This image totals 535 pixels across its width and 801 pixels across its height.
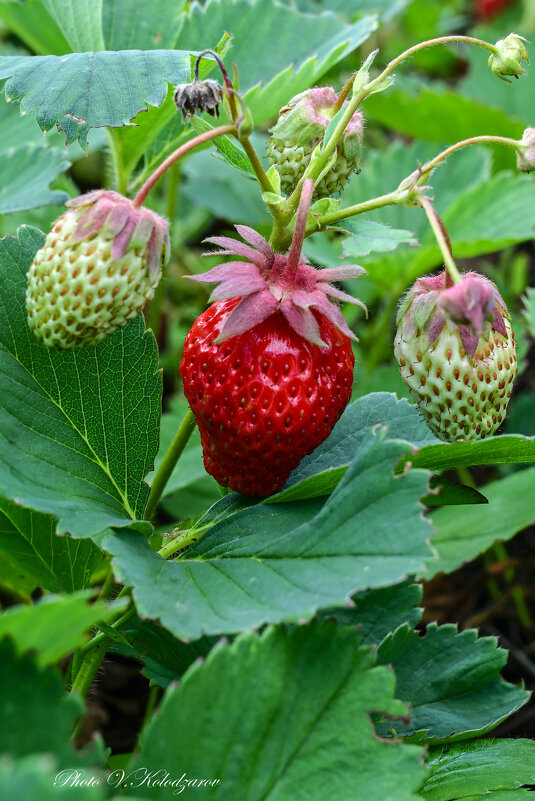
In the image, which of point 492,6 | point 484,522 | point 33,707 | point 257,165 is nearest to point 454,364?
point 257,165

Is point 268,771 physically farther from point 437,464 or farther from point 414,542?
point 437,464

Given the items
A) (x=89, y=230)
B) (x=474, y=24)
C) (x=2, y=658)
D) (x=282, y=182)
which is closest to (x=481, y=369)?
(x=282, y=182)

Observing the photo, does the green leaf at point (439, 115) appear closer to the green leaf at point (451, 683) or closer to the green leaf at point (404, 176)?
the green leaf at point (404, 176)

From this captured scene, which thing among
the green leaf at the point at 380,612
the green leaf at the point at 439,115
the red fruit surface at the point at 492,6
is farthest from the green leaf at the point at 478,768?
the red fruit surface at the point at 492,6

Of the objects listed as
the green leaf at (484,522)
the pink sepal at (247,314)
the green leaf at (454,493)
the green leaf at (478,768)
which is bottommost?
the green leaf at (484,522)

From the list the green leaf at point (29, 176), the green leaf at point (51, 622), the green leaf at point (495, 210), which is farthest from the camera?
the green leaf at point (495, 210)
